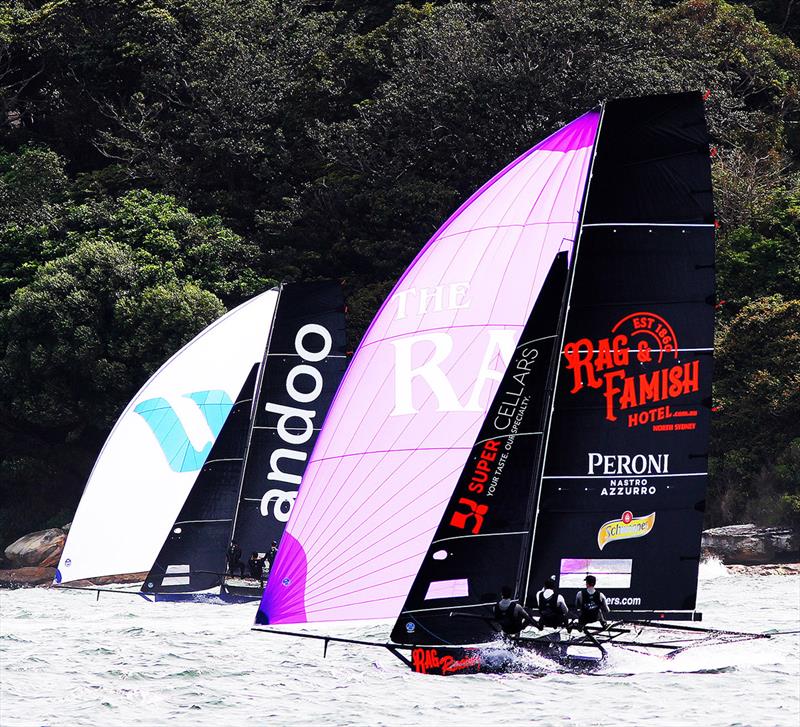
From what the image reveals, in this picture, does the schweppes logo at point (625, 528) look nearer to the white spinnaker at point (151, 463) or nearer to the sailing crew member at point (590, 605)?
the sailing crew member at point (590, 605)

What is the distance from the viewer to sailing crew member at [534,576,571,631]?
13.7 m

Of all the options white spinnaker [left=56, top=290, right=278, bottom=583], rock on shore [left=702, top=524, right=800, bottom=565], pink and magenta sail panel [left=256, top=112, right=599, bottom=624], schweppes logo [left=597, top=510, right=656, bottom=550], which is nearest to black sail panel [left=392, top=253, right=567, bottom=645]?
pink and magenta sail panel [left=256, top=112, right=599, bottom=624]

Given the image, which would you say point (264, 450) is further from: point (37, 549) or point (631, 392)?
point (37, 549)

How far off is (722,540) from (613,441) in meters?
18.1

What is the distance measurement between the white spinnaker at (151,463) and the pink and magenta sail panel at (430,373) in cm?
763

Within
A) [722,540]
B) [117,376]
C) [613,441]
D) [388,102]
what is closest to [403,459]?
[613,441]

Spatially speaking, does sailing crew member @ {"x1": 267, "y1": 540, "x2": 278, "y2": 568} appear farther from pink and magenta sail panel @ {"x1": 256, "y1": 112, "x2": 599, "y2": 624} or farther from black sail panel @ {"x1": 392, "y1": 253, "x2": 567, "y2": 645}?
black sail panel @ {"x1": 392, "y1": 253, "x2": 567, "y2": 645}

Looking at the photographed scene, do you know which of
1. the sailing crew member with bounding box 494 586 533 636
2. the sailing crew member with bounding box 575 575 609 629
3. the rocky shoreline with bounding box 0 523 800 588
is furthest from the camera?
the rocky shoreline with bounding box 0 523 800 588

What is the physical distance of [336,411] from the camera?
14328 millimetres

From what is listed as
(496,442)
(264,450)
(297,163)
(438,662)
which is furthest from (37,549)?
(496,442)

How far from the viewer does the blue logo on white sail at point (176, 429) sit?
21453 millimetres

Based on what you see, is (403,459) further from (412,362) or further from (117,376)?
(117,376)

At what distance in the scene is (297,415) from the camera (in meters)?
21.7

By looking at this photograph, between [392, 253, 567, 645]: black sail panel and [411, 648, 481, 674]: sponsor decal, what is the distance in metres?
0.12
